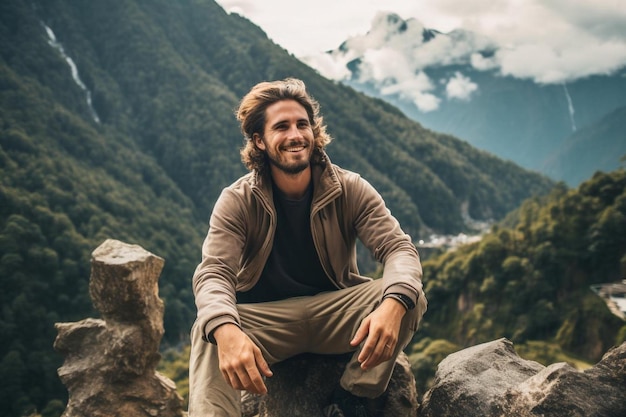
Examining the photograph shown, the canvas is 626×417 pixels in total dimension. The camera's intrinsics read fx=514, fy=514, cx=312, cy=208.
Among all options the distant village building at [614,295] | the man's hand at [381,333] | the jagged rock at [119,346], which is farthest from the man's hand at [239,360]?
the distant village building at [614,295]

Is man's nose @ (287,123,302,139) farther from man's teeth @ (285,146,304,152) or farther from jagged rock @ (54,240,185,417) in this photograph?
jagged rock @ (54,240,185,417)

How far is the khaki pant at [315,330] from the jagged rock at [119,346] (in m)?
3.40

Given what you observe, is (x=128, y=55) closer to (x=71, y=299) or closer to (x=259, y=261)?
(x=71, y=299)

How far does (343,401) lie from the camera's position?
14.0 feet

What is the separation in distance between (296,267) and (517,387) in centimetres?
194

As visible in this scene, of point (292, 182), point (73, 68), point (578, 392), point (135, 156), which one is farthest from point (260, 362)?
point (73, 68)

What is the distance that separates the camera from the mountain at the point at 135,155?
68.8 metres

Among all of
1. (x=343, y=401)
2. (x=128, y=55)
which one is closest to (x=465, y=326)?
(x=343, y=401)

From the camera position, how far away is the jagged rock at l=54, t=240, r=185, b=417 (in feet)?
22.1

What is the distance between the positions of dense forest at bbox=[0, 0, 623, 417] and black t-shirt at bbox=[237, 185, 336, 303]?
4370cm

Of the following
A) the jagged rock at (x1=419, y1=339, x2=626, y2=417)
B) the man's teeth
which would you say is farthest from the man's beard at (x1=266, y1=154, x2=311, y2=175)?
the jagged rock at (x1=419, y1=339, x2=626, y2=417)

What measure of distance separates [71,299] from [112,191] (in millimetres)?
38626

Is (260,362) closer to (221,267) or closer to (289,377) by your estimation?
(221,267)

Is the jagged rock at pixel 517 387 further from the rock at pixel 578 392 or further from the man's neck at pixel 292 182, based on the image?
the man's neck at pixel 292 182
